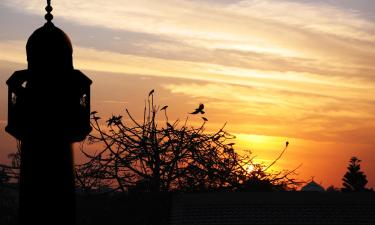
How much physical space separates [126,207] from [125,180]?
156 centimetres

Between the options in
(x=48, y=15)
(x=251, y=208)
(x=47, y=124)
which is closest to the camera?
(x=47, y=124)

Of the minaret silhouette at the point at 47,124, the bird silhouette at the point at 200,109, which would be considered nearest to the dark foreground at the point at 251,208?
the bird silhouette at the point at 200,109

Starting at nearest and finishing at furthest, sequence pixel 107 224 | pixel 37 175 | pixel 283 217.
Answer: pixel 37 175 → pixel 283 217 → pixel 107 224

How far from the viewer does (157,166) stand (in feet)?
87.1

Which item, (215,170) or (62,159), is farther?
(215,170)

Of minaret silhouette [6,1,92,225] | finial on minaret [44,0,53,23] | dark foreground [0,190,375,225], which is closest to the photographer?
minaret silhouette [6,1,92,225]

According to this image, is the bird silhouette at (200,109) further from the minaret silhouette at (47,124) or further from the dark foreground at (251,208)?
the minaret silhouette at (47,124)

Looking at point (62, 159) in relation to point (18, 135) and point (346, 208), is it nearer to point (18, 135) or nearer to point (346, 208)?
point (18, 135)

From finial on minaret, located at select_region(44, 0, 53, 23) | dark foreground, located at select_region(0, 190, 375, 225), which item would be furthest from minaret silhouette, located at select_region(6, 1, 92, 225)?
dark foreground, located at select_region(0, 190, 375, 225)

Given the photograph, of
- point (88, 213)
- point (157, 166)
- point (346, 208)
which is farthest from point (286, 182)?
point (88, 213)

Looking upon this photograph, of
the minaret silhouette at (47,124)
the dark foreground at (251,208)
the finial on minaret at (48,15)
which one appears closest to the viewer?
the minaret silhouette at (47,124)

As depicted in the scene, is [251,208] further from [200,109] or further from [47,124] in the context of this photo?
[47,124]

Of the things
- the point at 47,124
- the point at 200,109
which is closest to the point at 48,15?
the point at 47,124

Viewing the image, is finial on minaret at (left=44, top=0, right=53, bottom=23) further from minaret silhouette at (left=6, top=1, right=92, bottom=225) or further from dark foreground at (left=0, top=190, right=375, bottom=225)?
dark foreground at (left=0, top=190, right=375, bottom=225)
